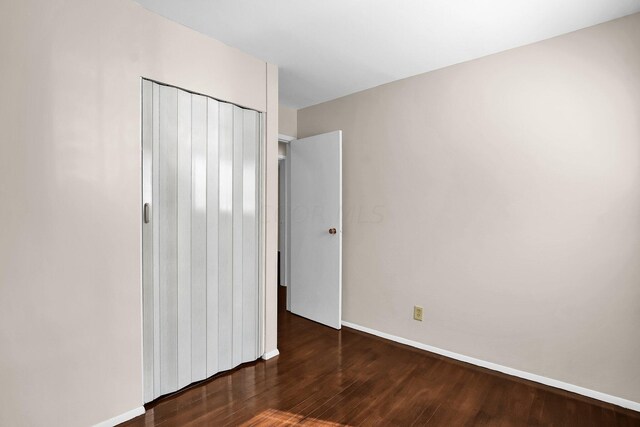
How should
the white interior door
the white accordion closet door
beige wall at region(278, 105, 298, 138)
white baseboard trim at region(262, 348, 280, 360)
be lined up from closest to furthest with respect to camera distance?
the white accordion closet door < white baseboard trim at region(262, 348, 280, 360) < the white interior door < beige wall at region(278, 105, 298, 138)

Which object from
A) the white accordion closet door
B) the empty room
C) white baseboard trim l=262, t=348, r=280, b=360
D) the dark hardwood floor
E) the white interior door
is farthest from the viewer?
the white interior door

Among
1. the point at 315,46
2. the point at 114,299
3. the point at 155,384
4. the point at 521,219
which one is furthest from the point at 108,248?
the point at 521,219

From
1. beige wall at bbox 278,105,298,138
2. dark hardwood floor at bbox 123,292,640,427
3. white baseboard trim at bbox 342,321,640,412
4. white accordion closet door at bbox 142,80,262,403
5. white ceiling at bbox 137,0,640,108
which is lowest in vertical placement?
dark hardwood floor at bbox 123,292,640,427

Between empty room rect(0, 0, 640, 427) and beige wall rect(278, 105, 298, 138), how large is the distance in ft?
3.05

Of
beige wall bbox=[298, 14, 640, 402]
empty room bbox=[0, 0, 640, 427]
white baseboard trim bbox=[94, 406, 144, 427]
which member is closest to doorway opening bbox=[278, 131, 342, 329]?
beige wall bbox=[298, 14, 640, 402]

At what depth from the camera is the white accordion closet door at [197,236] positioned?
6.90ft

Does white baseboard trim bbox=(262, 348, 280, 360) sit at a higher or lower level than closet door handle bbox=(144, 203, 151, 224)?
lower

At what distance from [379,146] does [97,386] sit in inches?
110

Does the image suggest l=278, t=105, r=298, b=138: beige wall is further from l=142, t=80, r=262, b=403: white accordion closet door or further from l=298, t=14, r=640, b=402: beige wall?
l=142, t=80, r=262, b=403: white accordion closet door

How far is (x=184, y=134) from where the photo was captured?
2.24m

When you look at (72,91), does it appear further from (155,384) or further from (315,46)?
(155,384)

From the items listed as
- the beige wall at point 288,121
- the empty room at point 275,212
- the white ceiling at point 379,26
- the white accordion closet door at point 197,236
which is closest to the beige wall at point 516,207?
the empty room at point 275,212

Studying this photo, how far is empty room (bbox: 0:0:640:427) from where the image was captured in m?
1.71

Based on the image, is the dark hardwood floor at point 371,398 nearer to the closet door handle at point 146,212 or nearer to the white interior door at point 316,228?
the white interior door at point 316,228
